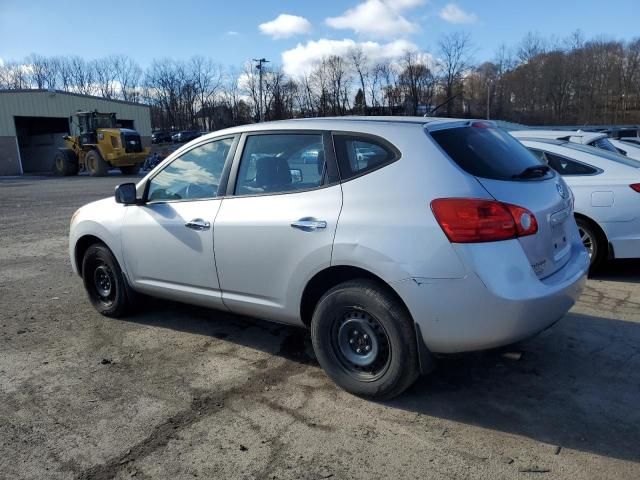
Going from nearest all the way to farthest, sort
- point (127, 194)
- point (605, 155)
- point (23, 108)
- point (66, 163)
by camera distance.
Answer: point (127, 194) → point (605, 155) → point (66, 163) → point (23, 108)

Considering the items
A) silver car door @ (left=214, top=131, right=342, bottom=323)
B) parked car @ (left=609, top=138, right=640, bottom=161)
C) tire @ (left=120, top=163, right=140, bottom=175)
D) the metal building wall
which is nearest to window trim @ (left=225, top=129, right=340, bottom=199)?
silver car door @ (left=214, top=131, right=342, bottom=323)

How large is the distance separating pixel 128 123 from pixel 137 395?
44.8 metres

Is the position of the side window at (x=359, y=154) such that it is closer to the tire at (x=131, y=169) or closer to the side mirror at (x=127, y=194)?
the side mirror at (x=127, y=194)

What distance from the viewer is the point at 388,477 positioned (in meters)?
2.64

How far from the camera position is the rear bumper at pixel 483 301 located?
9.52 ft

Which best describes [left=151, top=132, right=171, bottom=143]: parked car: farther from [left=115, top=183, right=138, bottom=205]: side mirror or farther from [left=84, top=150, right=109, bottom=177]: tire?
[left=115, top=183, right=138, bottom=205]: side mirror

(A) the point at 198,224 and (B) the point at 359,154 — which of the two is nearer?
(B) the point at 359,154

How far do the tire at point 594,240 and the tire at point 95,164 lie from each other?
27583 mm

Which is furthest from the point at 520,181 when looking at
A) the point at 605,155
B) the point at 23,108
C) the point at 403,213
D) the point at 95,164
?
the point at 23,108

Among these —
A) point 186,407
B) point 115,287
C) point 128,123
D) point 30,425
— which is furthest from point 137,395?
point 128,123

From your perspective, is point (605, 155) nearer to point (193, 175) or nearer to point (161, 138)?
point (193, 175)

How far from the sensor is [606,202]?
574 centimetres

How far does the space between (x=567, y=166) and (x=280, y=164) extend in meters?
3.94

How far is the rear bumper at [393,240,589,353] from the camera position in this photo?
2.90m
